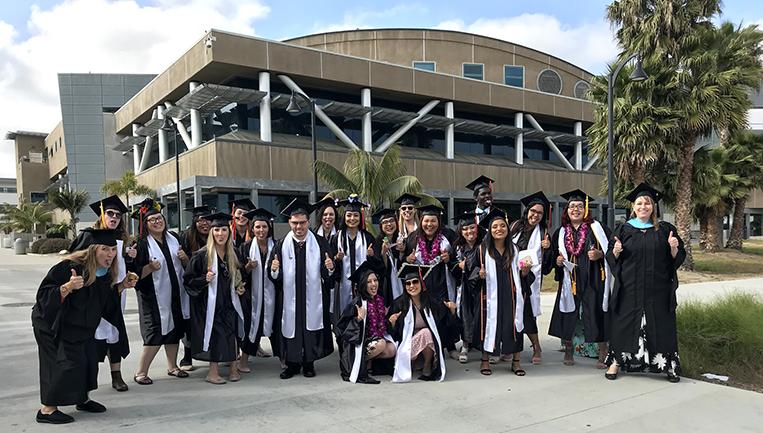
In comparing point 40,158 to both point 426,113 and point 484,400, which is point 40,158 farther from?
point 484,400

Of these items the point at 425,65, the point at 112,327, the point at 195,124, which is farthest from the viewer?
the point at 425,65

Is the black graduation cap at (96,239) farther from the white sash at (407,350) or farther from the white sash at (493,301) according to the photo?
the white sash at (493,301)

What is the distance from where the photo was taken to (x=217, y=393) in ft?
17.1

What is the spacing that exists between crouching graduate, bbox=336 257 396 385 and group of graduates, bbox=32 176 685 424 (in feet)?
0.05

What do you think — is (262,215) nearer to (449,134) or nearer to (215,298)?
(215,298)

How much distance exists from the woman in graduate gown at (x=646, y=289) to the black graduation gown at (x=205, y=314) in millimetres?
4139

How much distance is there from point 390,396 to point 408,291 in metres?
1.19

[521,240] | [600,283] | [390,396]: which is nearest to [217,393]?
[390,396]

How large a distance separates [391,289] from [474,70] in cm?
3367

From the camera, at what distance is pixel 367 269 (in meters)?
5.79

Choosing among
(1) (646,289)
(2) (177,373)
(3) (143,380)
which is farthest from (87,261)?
(1) (646,289)

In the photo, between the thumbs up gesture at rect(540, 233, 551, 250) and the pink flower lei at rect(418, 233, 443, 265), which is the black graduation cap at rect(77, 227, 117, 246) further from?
the thumbs up gesture at rect(540, 233, 551, 250)

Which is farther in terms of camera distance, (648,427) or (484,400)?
(484,400)

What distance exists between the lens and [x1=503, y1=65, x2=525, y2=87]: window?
38219 millimetres
